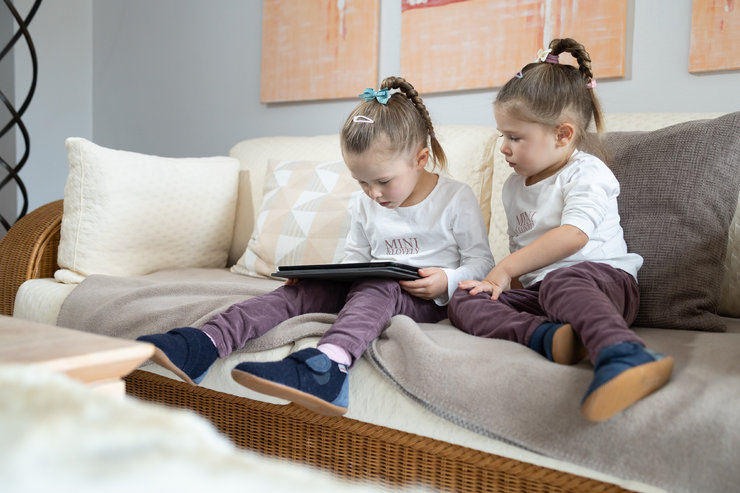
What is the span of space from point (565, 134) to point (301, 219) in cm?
84

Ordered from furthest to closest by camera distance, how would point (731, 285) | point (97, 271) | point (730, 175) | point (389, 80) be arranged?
point (97, 271)
point (389, 80)
point (731, 285)
point (730, 175)

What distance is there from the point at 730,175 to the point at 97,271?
1.62 m

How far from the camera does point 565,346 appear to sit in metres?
1.01

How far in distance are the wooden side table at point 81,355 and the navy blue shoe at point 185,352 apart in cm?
32

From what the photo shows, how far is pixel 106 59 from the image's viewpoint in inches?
130

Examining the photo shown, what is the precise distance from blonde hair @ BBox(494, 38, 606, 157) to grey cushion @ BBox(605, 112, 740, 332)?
0.14 m

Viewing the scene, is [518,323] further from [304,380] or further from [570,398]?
[304,380]

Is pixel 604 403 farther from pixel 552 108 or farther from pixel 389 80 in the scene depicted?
pixel 389 80

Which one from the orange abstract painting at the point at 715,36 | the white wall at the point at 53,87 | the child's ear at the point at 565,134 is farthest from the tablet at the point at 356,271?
the white wall at the point at 53,87

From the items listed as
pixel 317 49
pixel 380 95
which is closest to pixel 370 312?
pixel 380 95

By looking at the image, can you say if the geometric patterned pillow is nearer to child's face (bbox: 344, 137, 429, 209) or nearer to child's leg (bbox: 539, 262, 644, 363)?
child's face (bbox: 344, 137, 429, 209)

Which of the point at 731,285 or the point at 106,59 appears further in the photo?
the point at 106,59

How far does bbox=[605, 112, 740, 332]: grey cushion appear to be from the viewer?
1307 mm

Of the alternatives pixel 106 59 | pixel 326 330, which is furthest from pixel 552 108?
pixel 106 59
